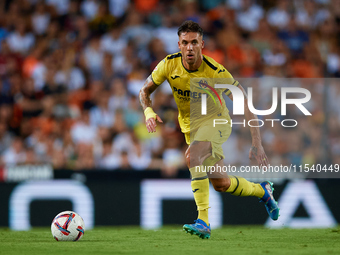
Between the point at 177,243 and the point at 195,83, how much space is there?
6.27 ft

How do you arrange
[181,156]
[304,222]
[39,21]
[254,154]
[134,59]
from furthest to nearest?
1. [39,21]
2. [134,59]
3. [181,156]
4. [304,222]
5. [254,154]

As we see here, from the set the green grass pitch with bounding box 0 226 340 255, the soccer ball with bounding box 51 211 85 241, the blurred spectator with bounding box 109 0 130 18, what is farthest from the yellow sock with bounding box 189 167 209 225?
the blurred spectator with bounding box 109 0 130 18

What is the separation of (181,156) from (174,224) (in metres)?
1.41

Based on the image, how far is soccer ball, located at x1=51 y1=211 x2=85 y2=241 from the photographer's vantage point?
6.79 metres

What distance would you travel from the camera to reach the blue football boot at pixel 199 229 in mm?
6574

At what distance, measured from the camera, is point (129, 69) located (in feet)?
41.5

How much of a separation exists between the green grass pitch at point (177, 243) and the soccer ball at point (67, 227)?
12 cm

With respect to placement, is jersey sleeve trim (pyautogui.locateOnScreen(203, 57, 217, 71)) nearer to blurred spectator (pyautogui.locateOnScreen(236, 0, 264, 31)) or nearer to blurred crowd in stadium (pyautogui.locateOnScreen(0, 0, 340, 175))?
blurred crowd in stadium (pyautogui.locateOnScreen(0, 0, 340, 175))

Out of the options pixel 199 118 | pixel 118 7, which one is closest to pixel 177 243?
pixel 199 118

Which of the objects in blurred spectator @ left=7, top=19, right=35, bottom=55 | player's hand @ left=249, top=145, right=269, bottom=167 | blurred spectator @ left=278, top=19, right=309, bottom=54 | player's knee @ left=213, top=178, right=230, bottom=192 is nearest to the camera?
A: player's hand @ left=249, top=145, right=269, bottom=167

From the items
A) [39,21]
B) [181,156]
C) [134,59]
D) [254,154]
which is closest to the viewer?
[254,154]

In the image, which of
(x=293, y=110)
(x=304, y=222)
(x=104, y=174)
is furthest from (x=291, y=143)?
(x=104, y=174)

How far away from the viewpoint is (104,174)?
9891 mm

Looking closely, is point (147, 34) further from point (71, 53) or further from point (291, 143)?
point (291, 143)
